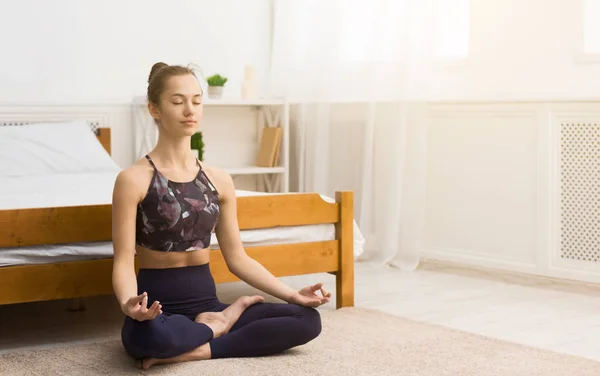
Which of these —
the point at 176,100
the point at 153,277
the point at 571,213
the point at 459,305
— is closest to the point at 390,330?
the point at 459,305

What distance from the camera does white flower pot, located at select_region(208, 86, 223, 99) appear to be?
4684 mm

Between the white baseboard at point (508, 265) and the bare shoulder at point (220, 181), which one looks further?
the white baseboard at point (508, 265)

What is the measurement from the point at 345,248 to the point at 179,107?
3.29 ft

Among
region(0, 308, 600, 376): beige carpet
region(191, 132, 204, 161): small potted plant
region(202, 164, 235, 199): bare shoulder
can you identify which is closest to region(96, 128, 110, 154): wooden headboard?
region(191, 132, 204, 161): small potted plant

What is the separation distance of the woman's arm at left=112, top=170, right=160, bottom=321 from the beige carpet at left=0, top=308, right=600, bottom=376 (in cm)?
23

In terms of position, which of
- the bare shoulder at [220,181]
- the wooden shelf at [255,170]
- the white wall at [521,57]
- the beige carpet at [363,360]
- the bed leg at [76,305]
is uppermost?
the white wall at [521,57]

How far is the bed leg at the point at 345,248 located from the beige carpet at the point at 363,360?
0.38m

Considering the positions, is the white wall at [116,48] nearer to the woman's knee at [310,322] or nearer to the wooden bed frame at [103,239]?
the wooden bed frame at [103,239]

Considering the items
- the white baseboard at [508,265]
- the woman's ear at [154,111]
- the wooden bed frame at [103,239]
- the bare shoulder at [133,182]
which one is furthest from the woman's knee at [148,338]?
the white baseboard at [508,265]

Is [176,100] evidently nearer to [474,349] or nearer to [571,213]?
[474,349]

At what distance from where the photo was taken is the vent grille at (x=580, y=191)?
378 centimetres

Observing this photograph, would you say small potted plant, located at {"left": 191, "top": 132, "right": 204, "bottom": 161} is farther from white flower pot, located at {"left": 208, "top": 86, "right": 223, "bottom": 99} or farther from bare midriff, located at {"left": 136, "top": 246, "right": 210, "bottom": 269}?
bare midriff, located at {"left": 136, "top": 246, "right": 210, "bottom": 269}

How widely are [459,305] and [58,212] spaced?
1.53 m

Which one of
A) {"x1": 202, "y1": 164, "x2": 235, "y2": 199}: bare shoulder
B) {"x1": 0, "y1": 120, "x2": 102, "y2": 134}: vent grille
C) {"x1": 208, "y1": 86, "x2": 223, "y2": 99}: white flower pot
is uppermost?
{"x1": 208, "y1": 86, "x2": 223, "y2": 99}: white flower pot
